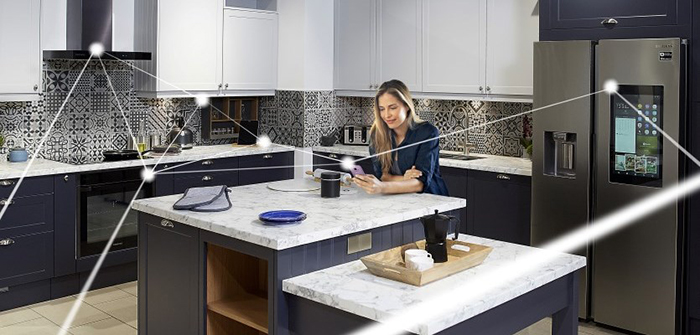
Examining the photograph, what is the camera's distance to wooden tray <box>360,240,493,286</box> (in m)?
2.75

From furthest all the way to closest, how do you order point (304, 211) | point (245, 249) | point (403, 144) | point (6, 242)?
point (6, 242)
point (403, 144)
point (304, 211)
point (245, 249)

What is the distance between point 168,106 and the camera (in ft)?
21.1

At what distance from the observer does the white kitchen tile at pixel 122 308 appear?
4.87 metres

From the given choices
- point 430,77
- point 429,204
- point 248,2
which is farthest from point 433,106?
point 429,204

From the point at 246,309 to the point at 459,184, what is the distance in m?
2.61

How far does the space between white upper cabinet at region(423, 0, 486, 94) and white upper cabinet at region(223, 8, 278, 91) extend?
4.76 ft

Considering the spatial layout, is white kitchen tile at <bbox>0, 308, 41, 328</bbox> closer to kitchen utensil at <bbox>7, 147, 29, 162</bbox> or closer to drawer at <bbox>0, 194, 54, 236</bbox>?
drawer at <bbox>0, 194, 54, 236</bbox>

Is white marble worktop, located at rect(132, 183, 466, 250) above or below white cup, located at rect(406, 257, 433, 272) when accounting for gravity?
above

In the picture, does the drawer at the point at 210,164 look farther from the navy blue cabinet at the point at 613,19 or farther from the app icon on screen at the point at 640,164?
the app icon on screen at the point at 640,164

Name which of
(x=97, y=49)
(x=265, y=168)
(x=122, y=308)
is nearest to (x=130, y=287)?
(x=122, y=308)

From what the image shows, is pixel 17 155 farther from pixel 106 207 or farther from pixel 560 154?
pixel 560 154

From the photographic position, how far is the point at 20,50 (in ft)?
16.7

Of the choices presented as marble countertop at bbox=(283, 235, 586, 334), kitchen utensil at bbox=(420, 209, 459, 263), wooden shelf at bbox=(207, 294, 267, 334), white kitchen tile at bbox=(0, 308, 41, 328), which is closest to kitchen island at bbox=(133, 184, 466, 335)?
wooden shelf at bbox=(207, 294, 267, 334)

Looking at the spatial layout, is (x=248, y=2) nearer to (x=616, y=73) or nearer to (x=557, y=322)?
(x=616, y=73)
